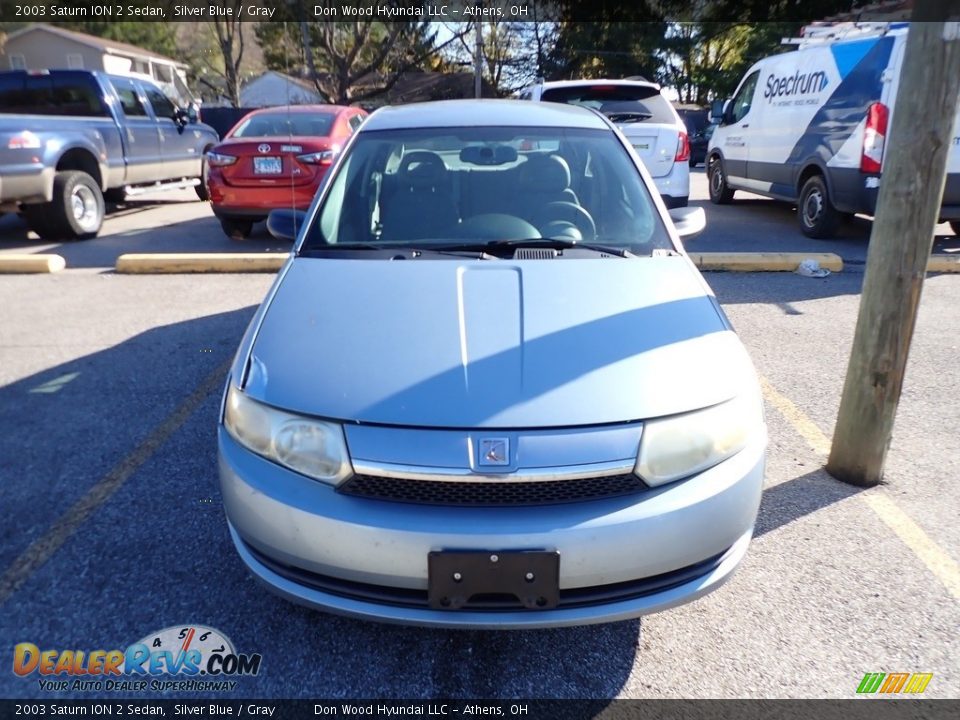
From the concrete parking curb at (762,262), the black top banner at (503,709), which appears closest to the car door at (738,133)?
the concrete parking curb at (762,262)

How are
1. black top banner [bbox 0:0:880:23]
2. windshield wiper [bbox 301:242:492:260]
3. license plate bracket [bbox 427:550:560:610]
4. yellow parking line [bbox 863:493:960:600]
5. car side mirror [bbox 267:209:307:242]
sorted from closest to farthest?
license plate bracket [bbox 427:550:560:610] < yellow parking line [bbox 863:493:960:600] < windshield wiper [bbox 301:242:492:260] < car side mirror [bbox 267:209:307:242] < black top banner [bbox 0:0:880:23]

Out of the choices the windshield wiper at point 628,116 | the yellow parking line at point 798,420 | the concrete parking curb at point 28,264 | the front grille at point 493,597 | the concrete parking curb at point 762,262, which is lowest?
the yellow parking line at point 798,420

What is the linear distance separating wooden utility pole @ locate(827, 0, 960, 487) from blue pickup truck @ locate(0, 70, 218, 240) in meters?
8.27

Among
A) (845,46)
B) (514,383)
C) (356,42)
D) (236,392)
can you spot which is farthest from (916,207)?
(356,42)

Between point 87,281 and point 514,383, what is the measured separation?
20.3 ft

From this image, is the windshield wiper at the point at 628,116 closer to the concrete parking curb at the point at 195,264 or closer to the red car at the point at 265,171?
the red car at the point at 265,171

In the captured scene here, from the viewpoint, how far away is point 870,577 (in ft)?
8.41

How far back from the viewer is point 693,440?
1.99 m

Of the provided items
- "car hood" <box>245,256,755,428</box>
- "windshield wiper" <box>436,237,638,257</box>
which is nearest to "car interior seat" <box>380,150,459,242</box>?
"windshield wiper" <box>436,237,638,257</box>

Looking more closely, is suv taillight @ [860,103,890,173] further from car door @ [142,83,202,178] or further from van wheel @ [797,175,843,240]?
car door @ [142,83,202,178]

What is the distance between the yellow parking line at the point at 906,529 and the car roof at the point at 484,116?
6.27ft

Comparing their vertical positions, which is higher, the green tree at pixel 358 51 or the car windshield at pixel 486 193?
the green tree at pixel 358 51

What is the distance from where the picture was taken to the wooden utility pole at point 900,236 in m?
2.73

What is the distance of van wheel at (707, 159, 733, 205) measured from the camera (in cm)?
1140
